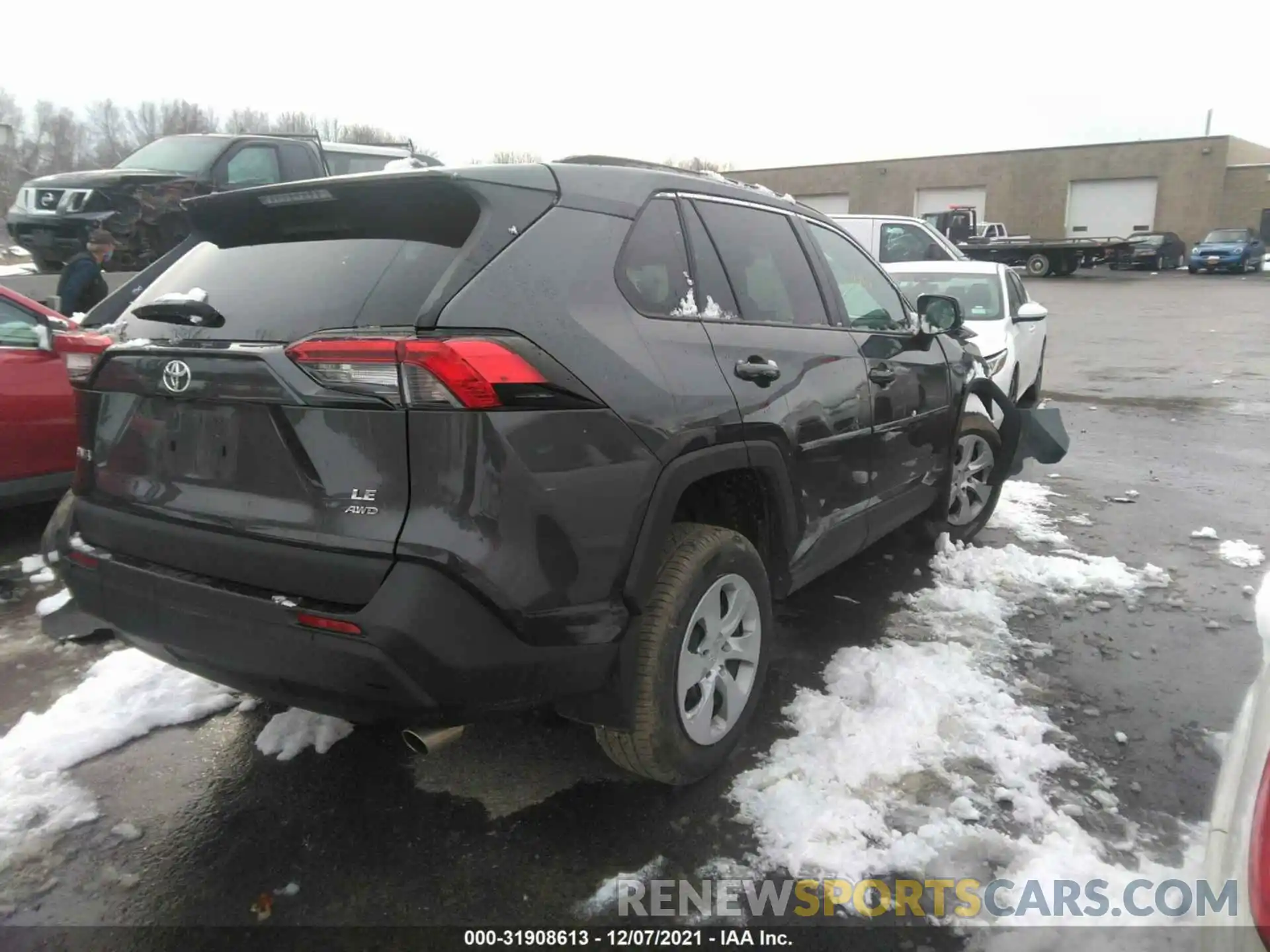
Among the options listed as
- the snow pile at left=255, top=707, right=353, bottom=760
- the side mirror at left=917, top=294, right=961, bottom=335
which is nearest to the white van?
the side mirror at left=917, top=294, right=961, bottom=335

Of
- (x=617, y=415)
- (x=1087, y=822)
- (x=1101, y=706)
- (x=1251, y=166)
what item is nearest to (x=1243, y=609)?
(x=1101, y=706)

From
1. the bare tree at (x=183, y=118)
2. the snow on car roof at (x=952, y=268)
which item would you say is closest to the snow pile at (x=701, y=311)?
the snow on car roof at (x=952, y=268)

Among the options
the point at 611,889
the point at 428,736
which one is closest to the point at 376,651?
the point at 428,736

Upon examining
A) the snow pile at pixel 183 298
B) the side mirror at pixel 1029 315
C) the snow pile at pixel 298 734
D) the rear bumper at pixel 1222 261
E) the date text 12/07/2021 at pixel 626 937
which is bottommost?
the rear bumper at pixel 1222 261

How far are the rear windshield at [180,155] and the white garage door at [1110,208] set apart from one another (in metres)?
42.9

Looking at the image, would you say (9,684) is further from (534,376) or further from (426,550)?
(534,376)

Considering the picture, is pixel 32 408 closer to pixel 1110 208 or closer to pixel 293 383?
pixel 293 383

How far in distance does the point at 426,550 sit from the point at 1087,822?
86.5 inches

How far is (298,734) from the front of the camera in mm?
3211

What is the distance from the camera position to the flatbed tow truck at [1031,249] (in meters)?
32.6

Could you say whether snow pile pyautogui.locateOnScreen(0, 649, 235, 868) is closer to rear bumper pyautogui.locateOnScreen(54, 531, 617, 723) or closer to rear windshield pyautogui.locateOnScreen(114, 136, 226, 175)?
rear bumper pyautogui.locateOnScreen(54, 531, 617, 723)

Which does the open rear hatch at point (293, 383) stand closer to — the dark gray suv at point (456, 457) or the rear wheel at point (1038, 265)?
the dark gray suv at point (456, 457)

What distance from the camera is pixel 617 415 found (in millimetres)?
2363

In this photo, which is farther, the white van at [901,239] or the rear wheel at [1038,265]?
the rear wheel at [1038,265]
